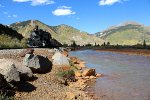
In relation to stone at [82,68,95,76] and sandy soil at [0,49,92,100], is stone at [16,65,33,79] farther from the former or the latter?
stone at [82,68,95,76]

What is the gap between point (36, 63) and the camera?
73.5ft

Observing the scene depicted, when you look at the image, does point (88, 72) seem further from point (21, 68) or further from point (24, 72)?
point (21, 68)

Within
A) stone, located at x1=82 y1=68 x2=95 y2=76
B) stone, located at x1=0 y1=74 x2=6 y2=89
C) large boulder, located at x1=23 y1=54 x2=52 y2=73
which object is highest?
large boulder, located at x1=23 y1=54 x2=52 y2=73

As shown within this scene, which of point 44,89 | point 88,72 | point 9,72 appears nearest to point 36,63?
point 44,89

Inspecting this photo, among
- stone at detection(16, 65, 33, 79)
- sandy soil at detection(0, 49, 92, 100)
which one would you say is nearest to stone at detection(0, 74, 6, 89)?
sandy soil at detection(0, 49, 92, 100)

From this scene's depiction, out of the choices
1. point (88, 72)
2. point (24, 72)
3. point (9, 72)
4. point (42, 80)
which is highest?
point (9, 72)

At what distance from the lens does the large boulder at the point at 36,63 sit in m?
21.8

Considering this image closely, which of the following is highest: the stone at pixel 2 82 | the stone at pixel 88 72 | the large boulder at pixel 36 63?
the large boulder at pixel 36 63

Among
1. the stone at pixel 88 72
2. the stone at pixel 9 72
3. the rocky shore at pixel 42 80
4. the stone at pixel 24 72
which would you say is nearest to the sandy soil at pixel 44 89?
the rocky shore at pixel 42 80

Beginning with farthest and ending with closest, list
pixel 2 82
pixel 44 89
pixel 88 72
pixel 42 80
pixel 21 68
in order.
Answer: pixel 88 72
pixel 42 80
pixel 21 68
pixel 44 89
pixel 2 82

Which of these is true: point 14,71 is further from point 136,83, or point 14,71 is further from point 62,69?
point 136,83

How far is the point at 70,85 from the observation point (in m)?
22.4

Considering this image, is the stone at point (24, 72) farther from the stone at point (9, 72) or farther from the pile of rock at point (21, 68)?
the stone at point (9, 72)

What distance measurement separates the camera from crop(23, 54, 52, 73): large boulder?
71.6 feet
